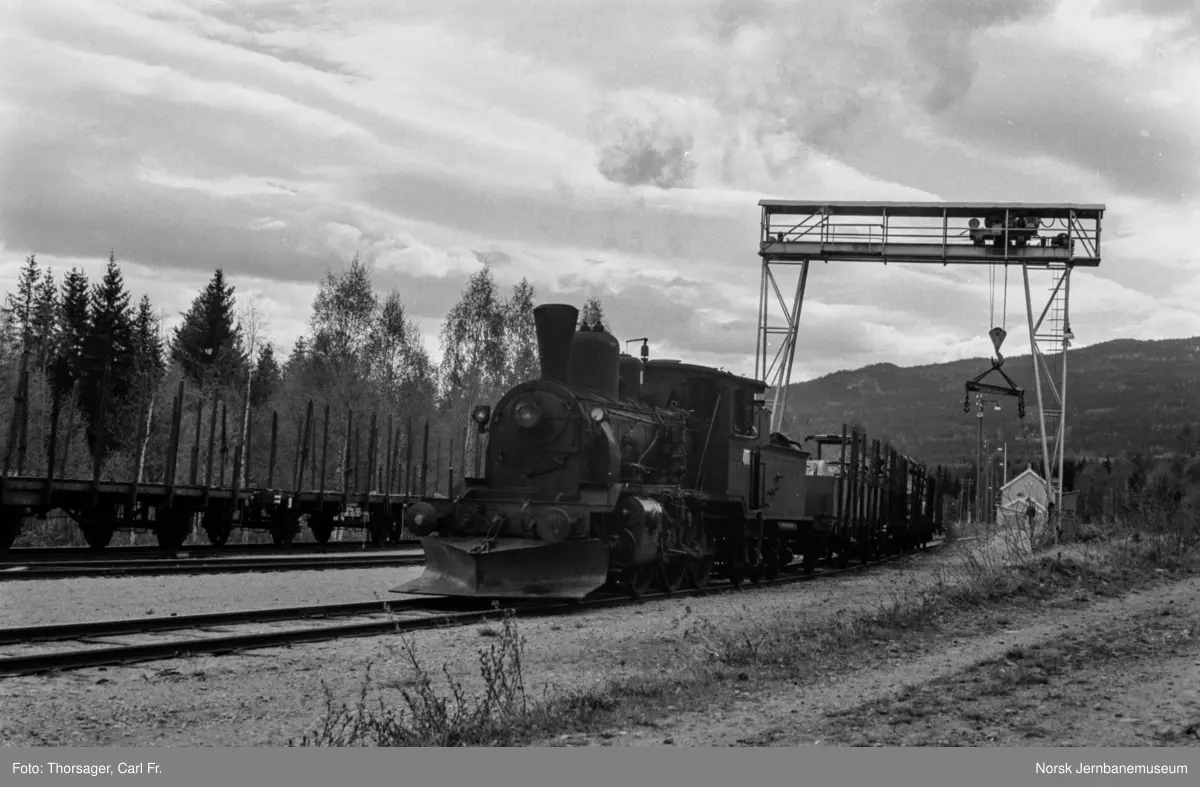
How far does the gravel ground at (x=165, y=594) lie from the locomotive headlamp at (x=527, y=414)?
2.78m

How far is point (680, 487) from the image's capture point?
15.6 m

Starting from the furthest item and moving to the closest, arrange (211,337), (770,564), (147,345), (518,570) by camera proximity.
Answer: (211,337), (147,345), (770,564), (518,570)

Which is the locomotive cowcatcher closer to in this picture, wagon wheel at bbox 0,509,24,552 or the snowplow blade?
the snowplow blade

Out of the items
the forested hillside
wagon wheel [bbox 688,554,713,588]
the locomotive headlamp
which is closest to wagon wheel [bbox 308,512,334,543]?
wagon wheel [bbox 688,554,713,588]

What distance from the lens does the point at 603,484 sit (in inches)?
523

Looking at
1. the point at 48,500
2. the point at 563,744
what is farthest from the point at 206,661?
the point at 48,500

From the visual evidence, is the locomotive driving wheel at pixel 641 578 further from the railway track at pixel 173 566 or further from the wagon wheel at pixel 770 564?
the railway track at pixel 173 566

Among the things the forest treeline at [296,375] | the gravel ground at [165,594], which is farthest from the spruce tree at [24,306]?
the gravel ground at [165,594]

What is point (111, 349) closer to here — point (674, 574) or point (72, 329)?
point (72, 329)

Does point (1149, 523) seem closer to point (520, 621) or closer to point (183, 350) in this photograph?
point (520, 621)

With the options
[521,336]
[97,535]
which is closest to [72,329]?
[521,336]

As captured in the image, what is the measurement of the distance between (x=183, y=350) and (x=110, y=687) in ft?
170

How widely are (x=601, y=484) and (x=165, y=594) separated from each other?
5.40 metres

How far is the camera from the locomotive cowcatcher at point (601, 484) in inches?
505
